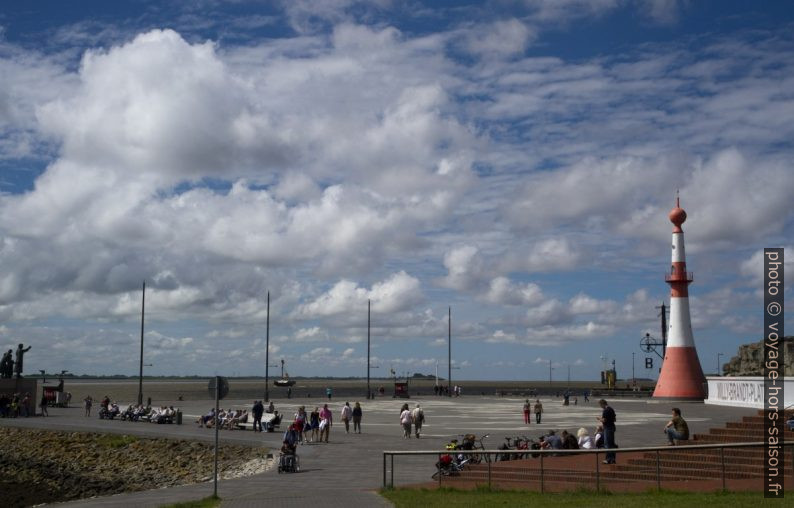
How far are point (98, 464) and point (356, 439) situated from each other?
Result: 35.3 feet

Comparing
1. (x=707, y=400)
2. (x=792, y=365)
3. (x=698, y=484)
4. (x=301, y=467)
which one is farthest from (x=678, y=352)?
(x=698, y=484)

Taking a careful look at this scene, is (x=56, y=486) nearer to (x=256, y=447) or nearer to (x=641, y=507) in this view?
(x=256, y=447)

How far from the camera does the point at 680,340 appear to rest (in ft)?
181

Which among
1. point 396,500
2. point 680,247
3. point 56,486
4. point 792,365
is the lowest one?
point 56,486

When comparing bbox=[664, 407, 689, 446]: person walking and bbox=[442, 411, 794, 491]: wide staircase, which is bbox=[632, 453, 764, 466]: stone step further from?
bbox=[664, 407, 689, 446]: person walking

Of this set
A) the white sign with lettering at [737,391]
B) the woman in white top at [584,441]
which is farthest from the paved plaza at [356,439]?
the woman in white top at [584,441]

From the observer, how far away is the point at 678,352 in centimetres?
5544

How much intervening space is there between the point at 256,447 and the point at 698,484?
18121mm

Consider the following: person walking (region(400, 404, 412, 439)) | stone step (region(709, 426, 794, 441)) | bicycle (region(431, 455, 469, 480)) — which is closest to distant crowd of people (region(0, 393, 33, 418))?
person walking (region(400, 404, 412, 439))

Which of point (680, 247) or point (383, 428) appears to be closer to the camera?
point (383, 428)

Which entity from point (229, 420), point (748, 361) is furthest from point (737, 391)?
point (229, 420)

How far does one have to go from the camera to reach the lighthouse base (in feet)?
181

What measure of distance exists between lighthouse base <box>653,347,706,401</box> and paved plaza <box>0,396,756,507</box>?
1.20m

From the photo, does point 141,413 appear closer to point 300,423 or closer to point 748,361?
point 300,423
